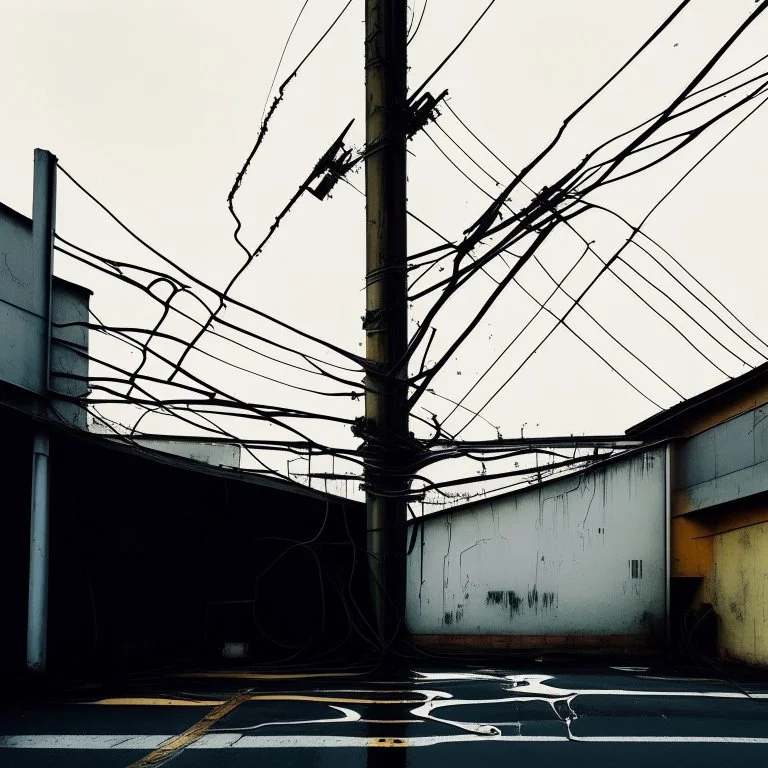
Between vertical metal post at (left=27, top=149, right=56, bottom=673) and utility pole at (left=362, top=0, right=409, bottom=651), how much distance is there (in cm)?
299

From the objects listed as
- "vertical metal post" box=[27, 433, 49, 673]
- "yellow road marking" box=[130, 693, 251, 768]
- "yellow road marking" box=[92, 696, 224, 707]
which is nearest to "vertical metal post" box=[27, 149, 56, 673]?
"vertical metal post" box=[27, 433, 49, 673]

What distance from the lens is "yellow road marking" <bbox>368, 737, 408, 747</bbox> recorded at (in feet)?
15.9

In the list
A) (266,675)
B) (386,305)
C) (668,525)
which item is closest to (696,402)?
(668,525)

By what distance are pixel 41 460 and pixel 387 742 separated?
4.46 metres

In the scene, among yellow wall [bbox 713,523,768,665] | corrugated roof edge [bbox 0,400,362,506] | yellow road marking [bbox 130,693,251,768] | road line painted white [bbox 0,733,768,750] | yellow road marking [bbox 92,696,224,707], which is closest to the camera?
yellow road marking [bbox 130,693,251,768]

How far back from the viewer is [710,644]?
9930mm

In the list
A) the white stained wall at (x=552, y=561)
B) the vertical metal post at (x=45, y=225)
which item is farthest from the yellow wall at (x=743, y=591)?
the vertical metal post at (x=45, y=225)

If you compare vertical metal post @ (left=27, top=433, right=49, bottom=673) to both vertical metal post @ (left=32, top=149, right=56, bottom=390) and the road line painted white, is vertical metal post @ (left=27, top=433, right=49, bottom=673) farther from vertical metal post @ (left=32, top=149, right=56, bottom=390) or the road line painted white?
the road line painted white

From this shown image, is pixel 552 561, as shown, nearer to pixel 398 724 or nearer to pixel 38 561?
pixel 398 724

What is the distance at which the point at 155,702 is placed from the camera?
632 centimetres

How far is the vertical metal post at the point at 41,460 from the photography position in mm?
7375

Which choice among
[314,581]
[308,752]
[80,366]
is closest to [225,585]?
[314,581]

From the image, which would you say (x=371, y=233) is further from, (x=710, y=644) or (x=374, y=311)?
(x=710, y=644)

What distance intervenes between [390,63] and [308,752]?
6510mm
